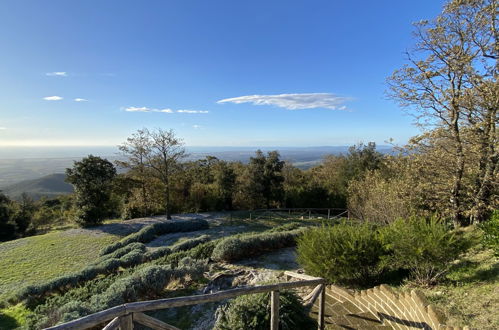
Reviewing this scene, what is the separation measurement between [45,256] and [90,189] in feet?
26.7

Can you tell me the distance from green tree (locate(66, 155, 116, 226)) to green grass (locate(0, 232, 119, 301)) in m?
2.45

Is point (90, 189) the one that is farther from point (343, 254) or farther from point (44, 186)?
point (44, 186)

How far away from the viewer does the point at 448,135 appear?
27.3 feet

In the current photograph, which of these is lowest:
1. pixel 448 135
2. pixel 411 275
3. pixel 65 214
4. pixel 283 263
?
pixel 65 214

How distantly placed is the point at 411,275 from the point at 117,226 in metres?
20.0

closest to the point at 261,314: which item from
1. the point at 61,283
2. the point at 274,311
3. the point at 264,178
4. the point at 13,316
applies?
the point at 274,311

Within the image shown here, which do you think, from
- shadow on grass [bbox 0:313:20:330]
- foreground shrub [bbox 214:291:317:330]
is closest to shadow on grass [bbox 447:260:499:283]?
foreground shrub [bbox 214:291:317:330]

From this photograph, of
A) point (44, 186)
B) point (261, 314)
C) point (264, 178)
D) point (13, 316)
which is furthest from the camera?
point (44, 186)

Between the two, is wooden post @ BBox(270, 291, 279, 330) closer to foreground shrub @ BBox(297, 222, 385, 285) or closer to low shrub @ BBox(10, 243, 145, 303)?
foreground shrub @ BBox(297, 222, 385, 285)

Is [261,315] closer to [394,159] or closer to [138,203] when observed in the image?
[394,159]

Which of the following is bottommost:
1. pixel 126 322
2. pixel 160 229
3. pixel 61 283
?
pixel 160 229

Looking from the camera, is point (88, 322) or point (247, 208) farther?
point (247, 208)

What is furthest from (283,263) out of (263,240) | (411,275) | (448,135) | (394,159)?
(448,135)

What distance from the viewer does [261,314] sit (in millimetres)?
3689
